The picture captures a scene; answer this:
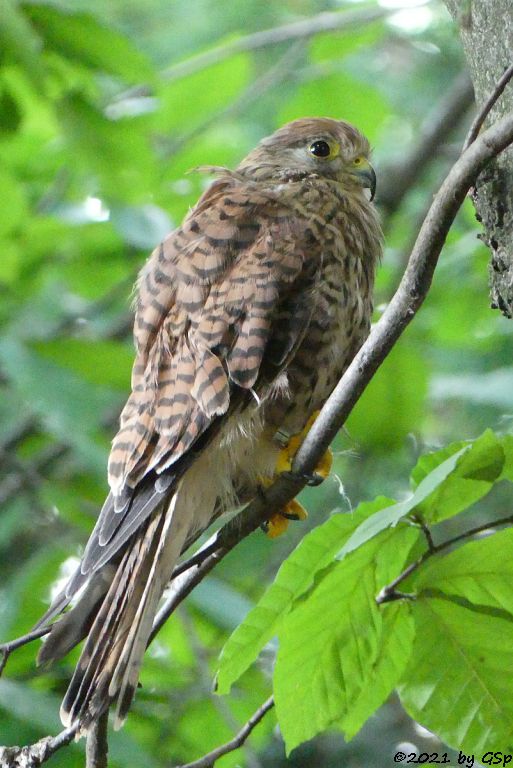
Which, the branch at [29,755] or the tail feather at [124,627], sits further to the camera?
the tail feather at [124,627]

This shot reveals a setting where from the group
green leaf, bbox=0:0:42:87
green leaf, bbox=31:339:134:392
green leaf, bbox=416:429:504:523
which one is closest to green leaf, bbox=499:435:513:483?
green leaf, bbox=416:429:504:523

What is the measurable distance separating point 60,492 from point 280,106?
92.9 inches

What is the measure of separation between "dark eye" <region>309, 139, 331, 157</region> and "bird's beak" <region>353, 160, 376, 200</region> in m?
0.10

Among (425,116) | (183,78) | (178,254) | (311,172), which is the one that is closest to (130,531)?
(178,254)

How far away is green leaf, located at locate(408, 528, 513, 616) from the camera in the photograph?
166 cm

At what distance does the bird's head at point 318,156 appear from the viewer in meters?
3.18

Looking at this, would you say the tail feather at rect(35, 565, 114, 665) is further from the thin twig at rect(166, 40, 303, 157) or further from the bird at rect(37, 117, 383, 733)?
the thin twig at rect(166, 40, 303, 157)

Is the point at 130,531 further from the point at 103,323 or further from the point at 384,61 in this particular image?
the point at 384,61

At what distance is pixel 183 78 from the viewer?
4.16 metres

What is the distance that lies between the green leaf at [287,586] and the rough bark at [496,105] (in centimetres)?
45

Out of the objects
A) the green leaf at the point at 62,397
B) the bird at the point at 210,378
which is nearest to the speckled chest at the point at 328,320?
the bird at the point at 210,378

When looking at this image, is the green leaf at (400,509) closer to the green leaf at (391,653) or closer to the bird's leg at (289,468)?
the green leaf at (391,653)

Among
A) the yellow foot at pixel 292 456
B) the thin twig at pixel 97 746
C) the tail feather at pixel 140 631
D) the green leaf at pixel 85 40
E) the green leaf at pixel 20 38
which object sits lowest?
the yellow foot at pixel 292 456

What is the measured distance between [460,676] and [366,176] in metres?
1.80
